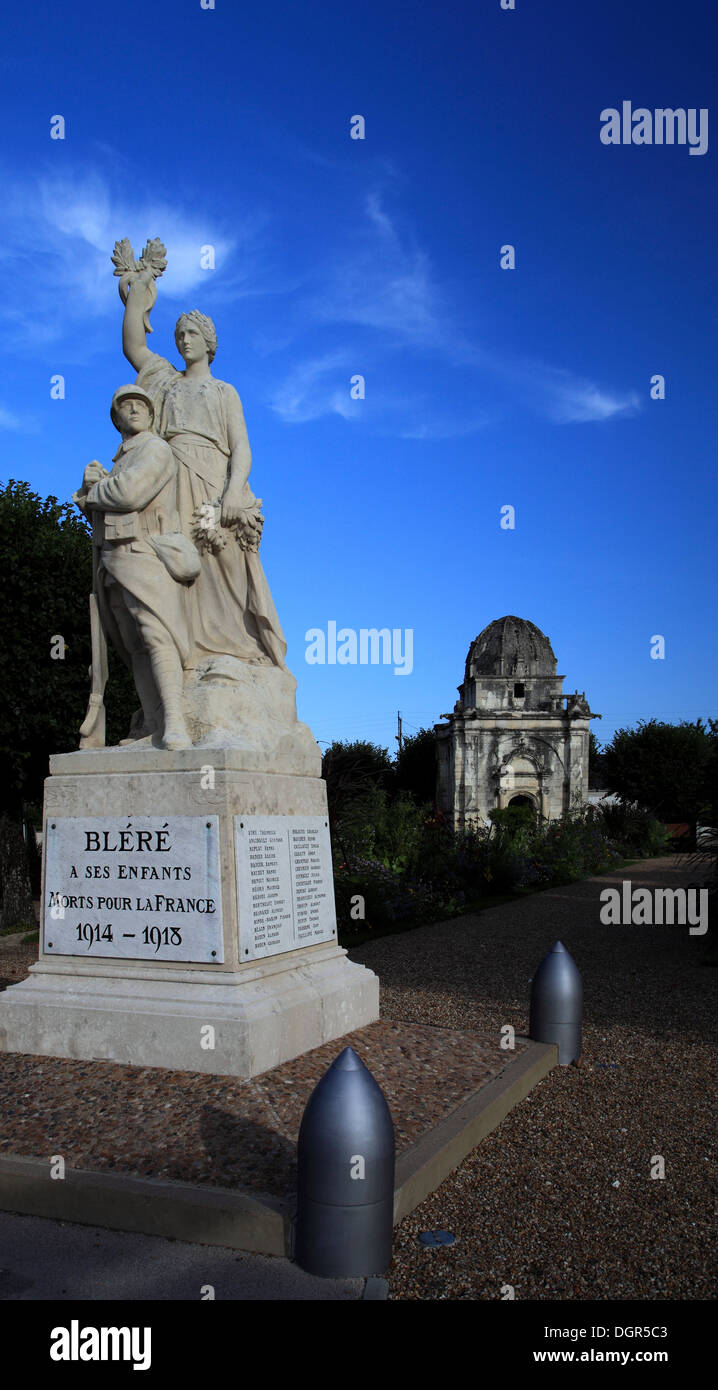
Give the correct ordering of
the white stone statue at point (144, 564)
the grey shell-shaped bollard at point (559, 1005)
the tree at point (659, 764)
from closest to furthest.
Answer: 1. the white stone statue at point (144, 564)
2. the grey shell-shaped bollard at point (559, 1005)
3. the tree at point (659, 764)

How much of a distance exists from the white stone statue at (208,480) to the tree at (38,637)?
818 cm

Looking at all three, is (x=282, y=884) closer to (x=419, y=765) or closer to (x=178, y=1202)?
(x=178, y=1202)

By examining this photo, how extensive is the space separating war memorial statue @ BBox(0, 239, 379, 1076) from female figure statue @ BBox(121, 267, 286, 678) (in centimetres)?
1

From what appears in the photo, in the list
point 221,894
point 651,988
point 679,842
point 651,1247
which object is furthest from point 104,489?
point 679,842

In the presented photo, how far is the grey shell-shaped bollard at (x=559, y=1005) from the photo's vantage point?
665 centimetres

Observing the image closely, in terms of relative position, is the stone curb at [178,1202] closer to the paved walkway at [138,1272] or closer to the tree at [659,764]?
the paved walkway at [138,1272]

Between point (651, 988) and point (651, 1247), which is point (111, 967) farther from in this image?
point (651, 988)

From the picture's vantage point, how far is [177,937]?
543 cm

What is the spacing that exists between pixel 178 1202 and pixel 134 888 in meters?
2.17

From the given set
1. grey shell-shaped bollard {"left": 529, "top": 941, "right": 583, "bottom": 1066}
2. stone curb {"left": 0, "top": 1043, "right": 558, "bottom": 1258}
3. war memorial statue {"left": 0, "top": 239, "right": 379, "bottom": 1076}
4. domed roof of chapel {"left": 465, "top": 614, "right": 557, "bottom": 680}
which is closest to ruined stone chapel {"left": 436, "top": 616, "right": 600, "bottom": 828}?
domed roof of chapel {"left": 465, "top": 614, "right": 557, "bottom": 680}

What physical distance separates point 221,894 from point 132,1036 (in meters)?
0.90

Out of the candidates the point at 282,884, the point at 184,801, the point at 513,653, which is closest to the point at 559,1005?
the point at 282,884

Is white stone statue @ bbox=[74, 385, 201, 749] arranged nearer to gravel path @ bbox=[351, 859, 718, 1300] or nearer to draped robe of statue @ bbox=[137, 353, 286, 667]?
draped robe of statue @ bbox=[137, 353, 286, 667]

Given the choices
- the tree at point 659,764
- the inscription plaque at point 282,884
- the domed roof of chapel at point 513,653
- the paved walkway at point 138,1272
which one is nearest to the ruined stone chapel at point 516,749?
the domed roof of chapel at point 513,653
